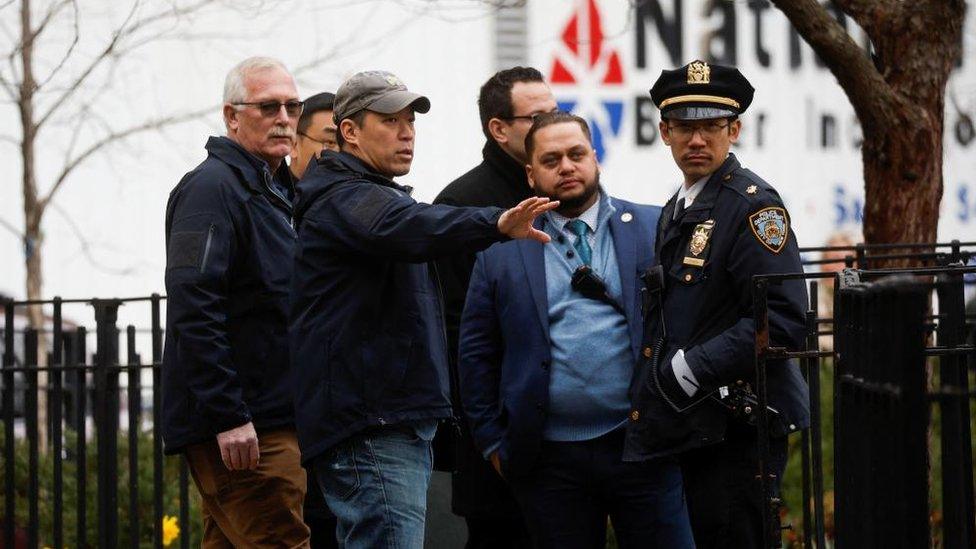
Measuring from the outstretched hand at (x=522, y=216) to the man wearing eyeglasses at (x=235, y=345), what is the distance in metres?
1.09

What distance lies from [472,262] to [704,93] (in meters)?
1.42

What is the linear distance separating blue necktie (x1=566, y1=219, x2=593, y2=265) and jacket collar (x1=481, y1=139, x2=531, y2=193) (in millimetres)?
914

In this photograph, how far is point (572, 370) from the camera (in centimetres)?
489

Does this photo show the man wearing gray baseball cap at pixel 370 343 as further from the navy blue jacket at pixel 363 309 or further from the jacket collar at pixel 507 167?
the jacket collar at pixel 507 167

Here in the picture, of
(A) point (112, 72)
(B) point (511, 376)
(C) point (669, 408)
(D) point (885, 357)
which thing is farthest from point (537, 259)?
(A) point (112, 72)

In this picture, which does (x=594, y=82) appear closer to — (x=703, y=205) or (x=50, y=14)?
(x=50, y=14)

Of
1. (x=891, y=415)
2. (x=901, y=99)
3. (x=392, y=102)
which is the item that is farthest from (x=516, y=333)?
(x=901, y=99)

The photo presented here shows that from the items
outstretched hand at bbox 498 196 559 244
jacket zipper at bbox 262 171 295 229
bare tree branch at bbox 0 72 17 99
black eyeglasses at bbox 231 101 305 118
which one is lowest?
outstretched hand at bbox 498 196 559 244

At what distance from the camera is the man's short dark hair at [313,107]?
6.46m

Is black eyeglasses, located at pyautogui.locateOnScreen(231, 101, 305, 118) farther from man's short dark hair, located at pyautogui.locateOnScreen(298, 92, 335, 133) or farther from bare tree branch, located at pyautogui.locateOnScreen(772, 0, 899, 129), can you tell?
bare tree branch, located at pyautogui.locateOnScreen(772, 0, 899, 129)

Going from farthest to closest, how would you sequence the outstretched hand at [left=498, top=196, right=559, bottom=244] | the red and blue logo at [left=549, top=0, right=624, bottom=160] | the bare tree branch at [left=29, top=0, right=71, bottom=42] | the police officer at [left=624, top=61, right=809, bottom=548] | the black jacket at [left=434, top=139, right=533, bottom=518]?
1. the red and blue logo at [left=549, top=0, right=624, bottom=160]
2. the bare tree branch at [left=29, top=0, right=71, bottom=42]
3. the black jacket at [left=434, top=139, right=533, bottom=518]
4. the police officer at [left=624, top=61, right=809, bottom=548]
5. the outstretched hand at [left=498, top=196, right=559, bottom=244]

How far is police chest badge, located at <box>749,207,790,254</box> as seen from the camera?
442cm

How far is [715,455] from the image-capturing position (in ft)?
14.6

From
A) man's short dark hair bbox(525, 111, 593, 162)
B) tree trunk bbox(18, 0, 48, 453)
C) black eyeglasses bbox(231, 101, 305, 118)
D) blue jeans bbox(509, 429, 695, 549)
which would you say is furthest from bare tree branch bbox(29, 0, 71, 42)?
blue jeans bbox(509, 429, 695, 549)
